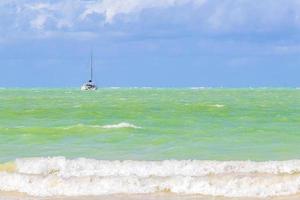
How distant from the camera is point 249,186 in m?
12.0

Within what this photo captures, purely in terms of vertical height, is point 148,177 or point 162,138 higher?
point 148,177

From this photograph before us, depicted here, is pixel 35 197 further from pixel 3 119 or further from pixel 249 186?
pixel 3 119

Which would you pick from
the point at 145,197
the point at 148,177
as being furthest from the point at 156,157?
the point at 145,197

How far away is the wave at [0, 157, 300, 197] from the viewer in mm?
12023

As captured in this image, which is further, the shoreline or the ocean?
the ocean

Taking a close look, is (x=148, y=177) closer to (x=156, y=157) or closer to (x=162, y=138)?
(x=156, y=157)

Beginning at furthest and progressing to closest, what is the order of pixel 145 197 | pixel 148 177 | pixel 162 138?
1. pixel 162 138
2. pixel 148 177
3. pixel 145 197

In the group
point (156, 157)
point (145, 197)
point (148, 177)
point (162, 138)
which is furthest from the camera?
point (162, 138)

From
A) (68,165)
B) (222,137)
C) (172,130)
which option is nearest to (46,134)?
(172,130)

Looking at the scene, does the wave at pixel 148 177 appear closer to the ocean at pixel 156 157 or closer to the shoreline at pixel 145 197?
the ocean at pixel 156 157

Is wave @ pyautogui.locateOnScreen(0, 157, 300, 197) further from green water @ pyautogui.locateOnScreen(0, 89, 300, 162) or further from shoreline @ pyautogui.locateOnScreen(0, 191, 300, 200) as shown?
green water @ pyautogui.locateOnScreen(0, 89, 300, 162)

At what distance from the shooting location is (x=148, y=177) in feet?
43.8

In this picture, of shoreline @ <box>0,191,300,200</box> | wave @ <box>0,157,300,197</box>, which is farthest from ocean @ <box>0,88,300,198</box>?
shoreline @ <box>0,191,300,200</box>

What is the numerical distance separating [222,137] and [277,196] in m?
10.2
